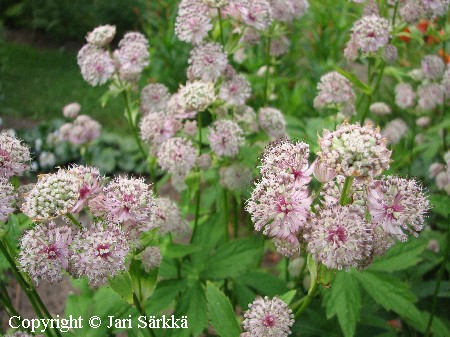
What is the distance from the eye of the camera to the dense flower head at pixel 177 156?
232 centimetres

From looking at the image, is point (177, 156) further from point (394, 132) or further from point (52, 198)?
point (394, 132)

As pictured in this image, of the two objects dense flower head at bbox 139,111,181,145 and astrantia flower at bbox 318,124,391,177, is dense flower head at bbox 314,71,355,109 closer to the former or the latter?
dense flower head at bbox 139,111,181,145

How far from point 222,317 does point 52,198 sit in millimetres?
738

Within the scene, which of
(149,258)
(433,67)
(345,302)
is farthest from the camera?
(433,67)

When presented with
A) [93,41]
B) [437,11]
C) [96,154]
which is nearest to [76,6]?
[96,154]

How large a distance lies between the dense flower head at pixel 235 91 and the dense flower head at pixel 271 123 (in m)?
0.14

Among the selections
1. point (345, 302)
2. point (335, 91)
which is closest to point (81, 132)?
point (335, 91)

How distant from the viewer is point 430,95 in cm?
290

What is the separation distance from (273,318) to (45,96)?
6742mm

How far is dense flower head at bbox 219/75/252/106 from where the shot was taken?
241 centimetres

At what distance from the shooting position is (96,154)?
5.86 metres

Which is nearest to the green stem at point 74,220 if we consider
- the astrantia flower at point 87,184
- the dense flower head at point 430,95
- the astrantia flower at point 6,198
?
the astrantia flower at point 87,184

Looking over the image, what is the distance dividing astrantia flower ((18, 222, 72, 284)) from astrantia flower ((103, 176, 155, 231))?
0.49 feet

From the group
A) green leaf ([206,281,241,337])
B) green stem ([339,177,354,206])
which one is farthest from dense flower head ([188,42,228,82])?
green stem ([339,177,354,206])
